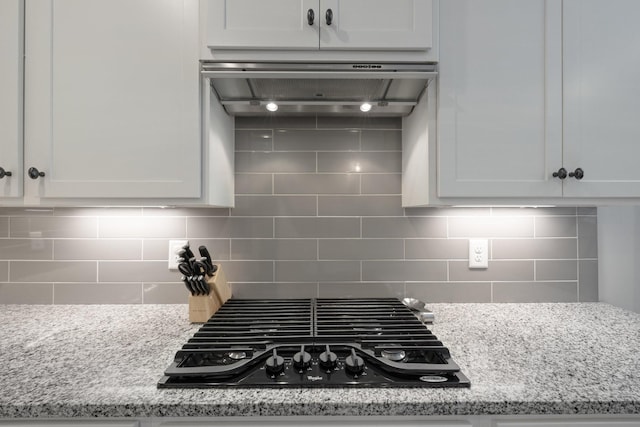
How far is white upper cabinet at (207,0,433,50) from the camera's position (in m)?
1.12

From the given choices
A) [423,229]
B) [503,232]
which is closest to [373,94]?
[423,229]

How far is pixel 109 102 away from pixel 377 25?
0.92 meters

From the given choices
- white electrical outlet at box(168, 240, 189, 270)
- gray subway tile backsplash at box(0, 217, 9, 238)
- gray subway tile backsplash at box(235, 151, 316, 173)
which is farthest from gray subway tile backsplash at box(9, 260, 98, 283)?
gray subway tile backsplash at box(235, 151, 316, 173)

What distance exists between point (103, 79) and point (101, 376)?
36.1 inches

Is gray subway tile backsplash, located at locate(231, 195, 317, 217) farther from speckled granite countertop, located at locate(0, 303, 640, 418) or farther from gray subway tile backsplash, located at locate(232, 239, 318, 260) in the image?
speckled granite countertop, located at locate(0, 303, 640, 418)

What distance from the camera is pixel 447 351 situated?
96 cm

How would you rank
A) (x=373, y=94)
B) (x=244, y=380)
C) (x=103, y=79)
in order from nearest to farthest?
(x=244, y=380) < (x=103, y=79) < (x=373, y=94)

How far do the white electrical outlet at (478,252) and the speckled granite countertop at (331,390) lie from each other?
26 cm

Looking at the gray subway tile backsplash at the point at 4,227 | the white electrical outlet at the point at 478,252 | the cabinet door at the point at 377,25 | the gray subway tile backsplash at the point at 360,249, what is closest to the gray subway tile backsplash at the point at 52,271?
the gray subway tile backsplash at the point at 4,227

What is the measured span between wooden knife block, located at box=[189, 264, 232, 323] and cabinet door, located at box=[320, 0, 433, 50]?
3.09 feet

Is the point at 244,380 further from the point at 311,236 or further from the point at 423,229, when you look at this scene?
the point at 423,229

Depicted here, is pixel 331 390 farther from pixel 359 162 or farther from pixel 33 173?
pixel 33 173

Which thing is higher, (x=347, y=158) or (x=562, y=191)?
(x=347, y=158)

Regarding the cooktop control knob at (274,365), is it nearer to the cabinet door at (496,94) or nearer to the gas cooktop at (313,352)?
the gas cooktop at (313,352)
